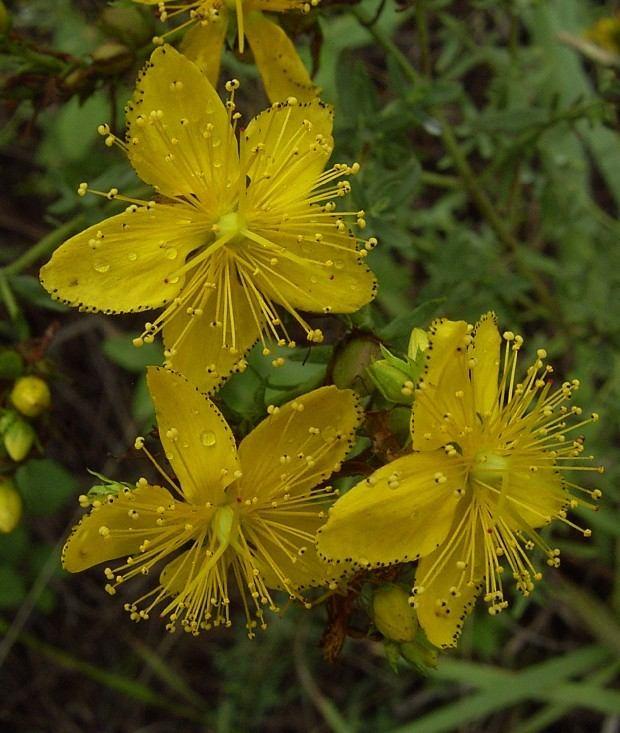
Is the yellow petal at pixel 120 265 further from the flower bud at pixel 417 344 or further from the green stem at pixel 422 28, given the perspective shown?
the green stem at pixel 422 28

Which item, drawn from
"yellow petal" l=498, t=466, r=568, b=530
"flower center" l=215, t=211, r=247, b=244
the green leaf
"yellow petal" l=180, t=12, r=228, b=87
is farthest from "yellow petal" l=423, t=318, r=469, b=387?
the green leaf

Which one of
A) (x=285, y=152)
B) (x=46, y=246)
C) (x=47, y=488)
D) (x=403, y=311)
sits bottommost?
(x=47, y=488)

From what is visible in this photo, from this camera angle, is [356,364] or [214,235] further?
[214,235]

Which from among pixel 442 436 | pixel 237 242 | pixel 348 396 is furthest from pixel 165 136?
pixel 442 436

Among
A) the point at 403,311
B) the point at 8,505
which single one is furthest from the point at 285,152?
the point at 403,311

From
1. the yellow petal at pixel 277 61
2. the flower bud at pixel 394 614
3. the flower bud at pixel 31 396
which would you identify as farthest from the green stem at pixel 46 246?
the flower bud at pixel 394 614

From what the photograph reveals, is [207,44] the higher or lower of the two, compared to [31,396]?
higher

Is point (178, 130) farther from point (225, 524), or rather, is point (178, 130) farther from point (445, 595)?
point (445, 595)
